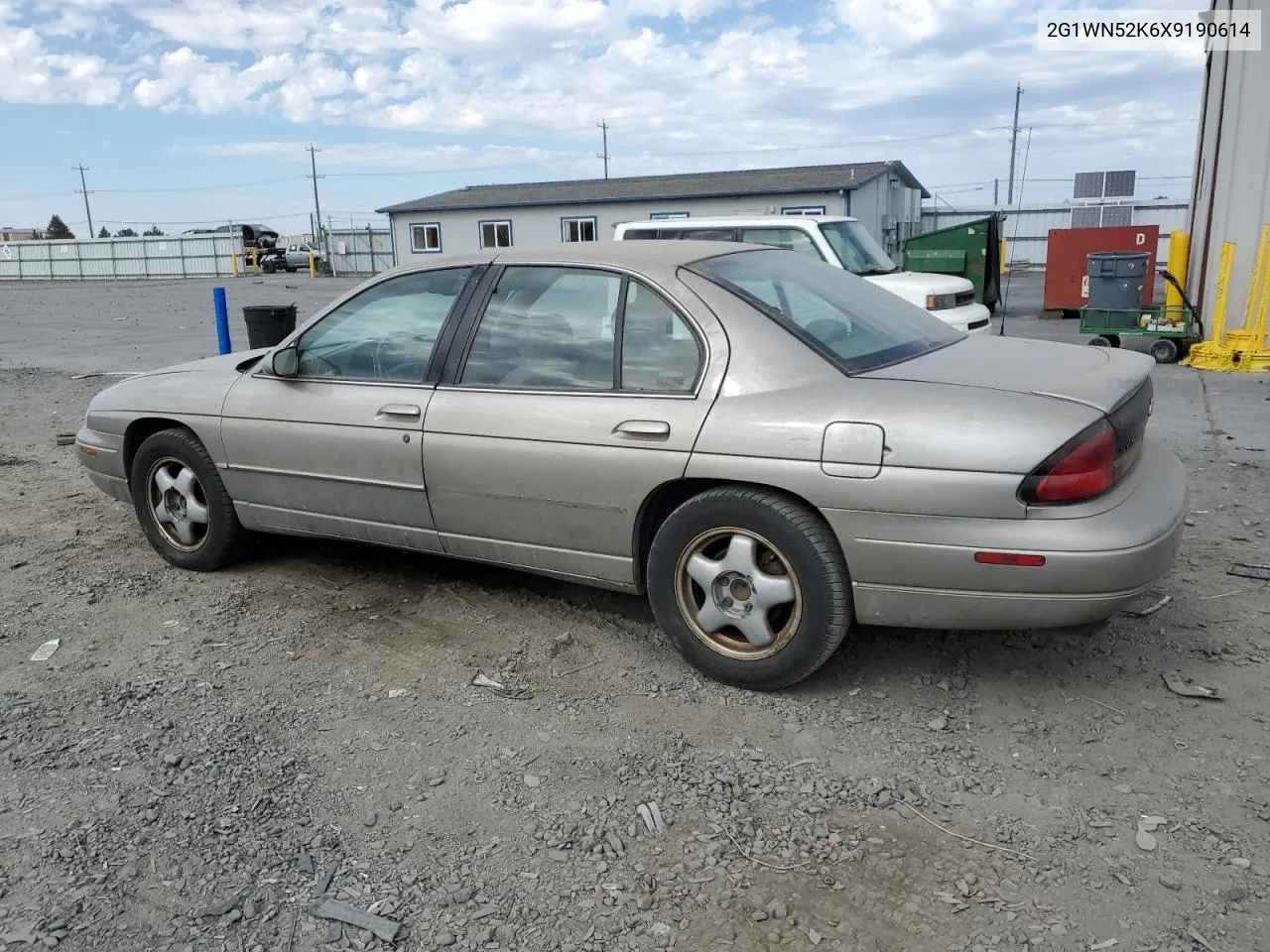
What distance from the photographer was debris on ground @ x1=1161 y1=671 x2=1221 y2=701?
11.4 ft

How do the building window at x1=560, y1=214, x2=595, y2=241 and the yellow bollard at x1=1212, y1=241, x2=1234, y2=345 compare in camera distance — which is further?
the building window at x1=560, y1=214, x2=595, y2=241

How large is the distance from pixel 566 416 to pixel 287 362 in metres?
1.55

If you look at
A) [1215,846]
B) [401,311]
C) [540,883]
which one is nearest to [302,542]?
[401,311]

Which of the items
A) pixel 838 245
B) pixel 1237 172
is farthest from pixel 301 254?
pixel 1237 172

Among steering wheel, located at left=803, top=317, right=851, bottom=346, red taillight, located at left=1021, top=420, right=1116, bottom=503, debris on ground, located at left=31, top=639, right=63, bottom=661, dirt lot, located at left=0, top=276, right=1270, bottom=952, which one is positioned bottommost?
dirt lot, located at left=0, top=276, right=1270, bottom=952

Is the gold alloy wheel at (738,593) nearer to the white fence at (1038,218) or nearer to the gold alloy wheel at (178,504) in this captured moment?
the gold alloy wheel at (178,504)

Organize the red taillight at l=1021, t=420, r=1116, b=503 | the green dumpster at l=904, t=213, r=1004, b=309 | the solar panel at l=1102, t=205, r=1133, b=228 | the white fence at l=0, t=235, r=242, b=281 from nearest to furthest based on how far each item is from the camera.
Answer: the red taillight at l=1021, t=420, r=1116, b=503
the green dumpster at l=904, t=213, r=1004, b=309
the solar panel at l=1102, t=205, r=1133, b=228
the white fence at l=0, t=235, r=242, b=281

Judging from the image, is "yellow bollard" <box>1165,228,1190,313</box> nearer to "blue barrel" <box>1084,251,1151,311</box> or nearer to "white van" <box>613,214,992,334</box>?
"blue barrel" <box>1084,251,1151,311</box>

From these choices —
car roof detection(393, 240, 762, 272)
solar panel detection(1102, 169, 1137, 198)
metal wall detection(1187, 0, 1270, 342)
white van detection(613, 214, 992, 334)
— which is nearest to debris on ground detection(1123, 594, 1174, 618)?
car roof detection(393, 240, 762, 272)

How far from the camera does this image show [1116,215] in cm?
3180

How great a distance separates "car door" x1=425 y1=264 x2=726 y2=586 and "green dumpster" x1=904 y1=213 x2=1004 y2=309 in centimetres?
1574

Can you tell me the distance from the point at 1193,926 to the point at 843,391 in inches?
68.9

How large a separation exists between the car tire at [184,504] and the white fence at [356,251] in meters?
42.3

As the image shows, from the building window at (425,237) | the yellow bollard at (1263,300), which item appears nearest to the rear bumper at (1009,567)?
the yellow bollard at (1263,300)
